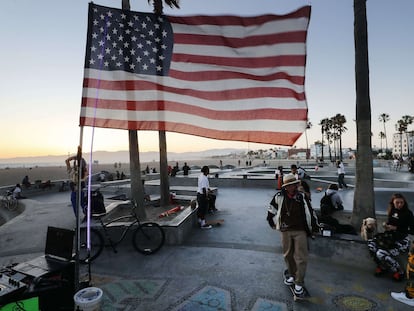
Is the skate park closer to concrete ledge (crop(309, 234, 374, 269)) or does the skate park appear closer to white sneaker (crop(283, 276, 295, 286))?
concrete ledge (crop(309, 234, 374, 269))

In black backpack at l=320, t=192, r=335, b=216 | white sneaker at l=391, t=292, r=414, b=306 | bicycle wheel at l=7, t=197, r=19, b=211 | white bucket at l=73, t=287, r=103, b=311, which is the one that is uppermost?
black backpack at l=320, t=192, r=335, b=216

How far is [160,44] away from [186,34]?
1.70ft

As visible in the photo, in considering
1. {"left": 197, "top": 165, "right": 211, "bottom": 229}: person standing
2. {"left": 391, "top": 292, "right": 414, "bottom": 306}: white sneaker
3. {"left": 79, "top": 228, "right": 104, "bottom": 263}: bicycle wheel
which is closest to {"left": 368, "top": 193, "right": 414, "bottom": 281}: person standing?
{"left": 391, "top": 292, "right": 414, "bottom": 306}: white sneaker

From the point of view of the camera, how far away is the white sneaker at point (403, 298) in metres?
4.07

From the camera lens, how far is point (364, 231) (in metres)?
5.56

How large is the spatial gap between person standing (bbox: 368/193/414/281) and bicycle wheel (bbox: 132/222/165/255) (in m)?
4.80

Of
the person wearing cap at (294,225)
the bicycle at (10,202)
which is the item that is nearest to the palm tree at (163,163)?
the person wearing cap at (294,225)

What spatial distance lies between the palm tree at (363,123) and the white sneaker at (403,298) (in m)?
2.45

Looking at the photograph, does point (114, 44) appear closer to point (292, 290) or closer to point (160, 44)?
point (160, 44)

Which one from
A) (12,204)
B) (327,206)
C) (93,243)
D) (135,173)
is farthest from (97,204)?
(12,204)

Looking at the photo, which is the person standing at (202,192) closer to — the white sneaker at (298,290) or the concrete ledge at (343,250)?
the concrete ledge at (343,250)

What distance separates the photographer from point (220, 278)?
199 inches

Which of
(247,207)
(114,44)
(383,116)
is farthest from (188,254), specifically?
(383,116)

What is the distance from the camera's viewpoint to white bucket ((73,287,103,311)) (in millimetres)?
3110
